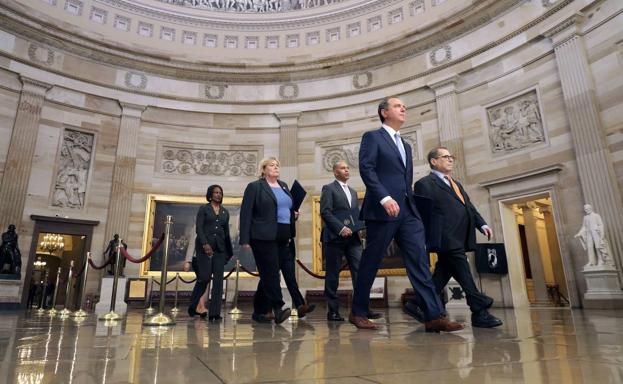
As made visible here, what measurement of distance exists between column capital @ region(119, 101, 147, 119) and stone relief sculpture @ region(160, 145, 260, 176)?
1.40m

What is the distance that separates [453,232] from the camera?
3879 millimetres

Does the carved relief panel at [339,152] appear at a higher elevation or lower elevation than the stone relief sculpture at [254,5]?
lower

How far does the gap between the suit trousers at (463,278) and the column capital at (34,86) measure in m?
13.5

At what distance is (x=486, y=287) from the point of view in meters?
10.9

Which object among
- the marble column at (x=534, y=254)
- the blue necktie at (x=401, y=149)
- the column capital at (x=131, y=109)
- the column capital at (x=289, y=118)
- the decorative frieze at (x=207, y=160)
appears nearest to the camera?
the blue necktie at (x=401, y=149)

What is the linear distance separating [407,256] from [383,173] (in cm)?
71

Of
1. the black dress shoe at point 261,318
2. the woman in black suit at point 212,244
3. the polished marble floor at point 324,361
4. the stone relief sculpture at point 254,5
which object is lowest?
the black dress shoe at point 261,318

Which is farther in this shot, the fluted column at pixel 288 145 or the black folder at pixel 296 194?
the fluted column at pixel 288 145

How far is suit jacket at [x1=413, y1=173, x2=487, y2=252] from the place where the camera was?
385 cm

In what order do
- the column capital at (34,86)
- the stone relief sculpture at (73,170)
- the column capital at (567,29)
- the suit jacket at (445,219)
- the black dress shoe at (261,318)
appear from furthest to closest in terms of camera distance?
the stone relief sculpture at (73,170) < the column capital at (34,86) < the column capital at (567,29) < the black dress shoe at (261,318) < the suit jacket at (445,219)

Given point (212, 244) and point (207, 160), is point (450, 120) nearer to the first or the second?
point (207, 160)

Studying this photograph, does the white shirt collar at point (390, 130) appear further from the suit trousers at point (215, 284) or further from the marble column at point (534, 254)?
the marble column at point (534, 254)

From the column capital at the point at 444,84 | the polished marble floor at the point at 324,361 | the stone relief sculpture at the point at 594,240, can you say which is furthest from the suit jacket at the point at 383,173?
the column capital at the point at 444,84

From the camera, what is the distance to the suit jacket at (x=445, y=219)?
3850mm
